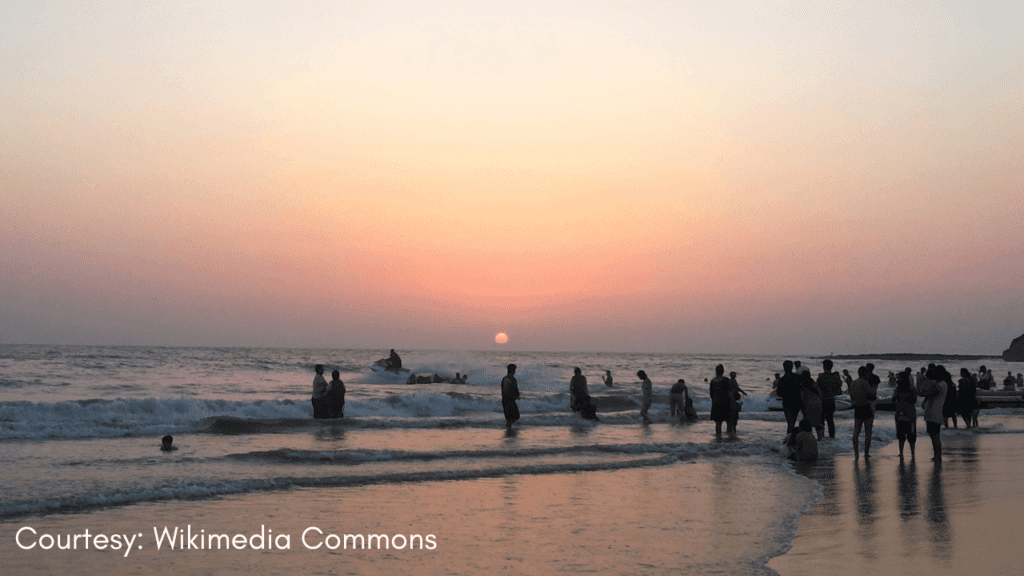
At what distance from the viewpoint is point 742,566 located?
6953mm

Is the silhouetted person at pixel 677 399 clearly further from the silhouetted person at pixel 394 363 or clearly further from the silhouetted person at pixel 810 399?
the silhouetted person at pixel 394 363

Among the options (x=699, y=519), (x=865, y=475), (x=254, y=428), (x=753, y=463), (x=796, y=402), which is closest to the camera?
(x=699, y=519)

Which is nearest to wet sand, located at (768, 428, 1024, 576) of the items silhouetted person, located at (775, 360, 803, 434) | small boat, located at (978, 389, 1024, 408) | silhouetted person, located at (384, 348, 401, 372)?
silhouetted person, located at (775, 360, 803, 434)

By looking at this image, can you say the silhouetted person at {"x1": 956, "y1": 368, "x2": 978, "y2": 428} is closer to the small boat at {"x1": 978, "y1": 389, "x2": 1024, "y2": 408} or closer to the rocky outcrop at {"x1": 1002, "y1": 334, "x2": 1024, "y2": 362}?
the small boat at {"x1": 978, "y1": 389, "x2": 1024, "y2": 408}

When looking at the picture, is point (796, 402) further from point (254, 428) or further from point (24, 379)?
point (24, 379)

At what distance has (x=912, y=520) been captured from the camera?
8734 mm

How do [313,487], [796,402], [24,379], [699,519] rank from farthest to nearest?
1. [24,379]
2. [796,402]
3. [313,487]
4. [699,519]

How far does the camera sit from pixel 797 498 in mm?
10672

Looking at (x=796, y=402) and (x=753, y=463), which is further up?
(x=796, y=402)

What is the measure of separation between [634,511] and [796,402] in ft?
25.9

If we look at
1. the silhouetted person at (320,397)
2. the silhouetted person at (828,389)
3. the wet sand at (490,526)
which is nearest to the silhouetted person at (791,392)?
the silhouetted person at (828,389)

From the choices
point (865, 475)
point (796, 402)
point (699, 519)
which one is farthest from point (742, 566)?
point (796, 402)

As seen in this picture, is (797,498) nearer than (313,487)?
Yes

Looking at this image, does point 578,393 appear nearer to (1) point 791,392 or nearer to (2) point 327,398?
(2) point 327,398
